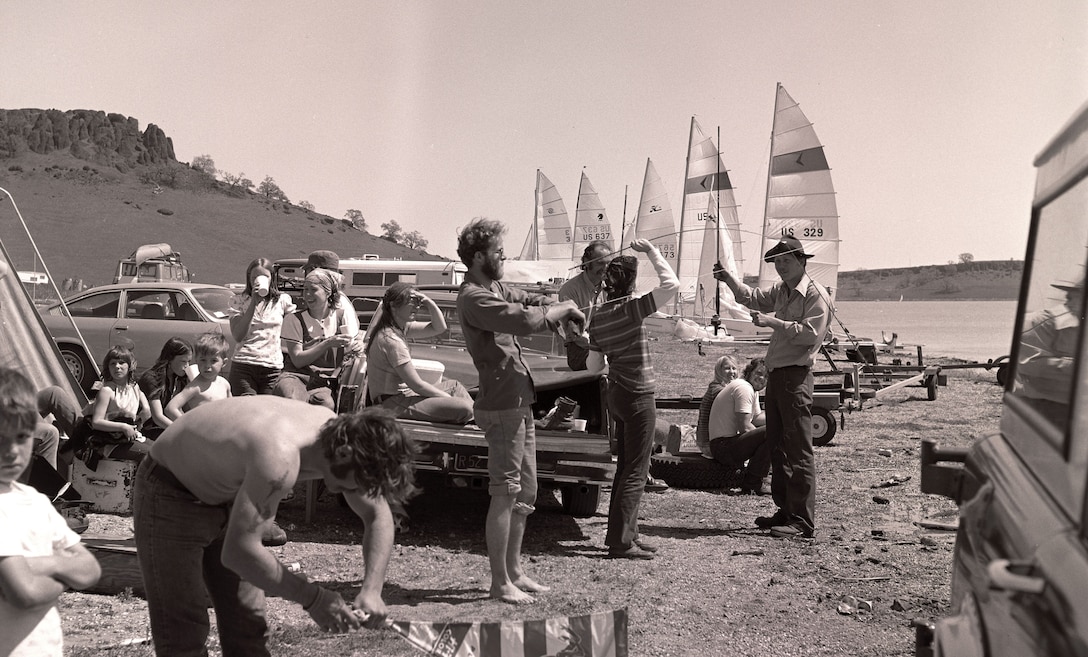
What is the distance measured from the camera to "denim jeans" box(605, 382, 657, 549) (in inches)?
237

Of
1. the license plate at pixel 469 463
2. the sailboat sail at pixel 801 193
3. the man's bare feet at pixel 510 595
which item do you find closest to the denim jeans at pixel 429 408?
the license plate at pixel 469 463

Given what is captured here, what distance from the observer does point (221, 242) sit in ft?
315

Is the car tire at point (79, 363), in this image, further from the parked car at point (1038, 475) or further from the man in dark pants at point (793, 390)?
the parked car at point (1038, 475)

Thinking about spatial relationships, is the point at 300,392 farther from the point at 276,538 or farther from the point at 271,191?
the point at 271,191

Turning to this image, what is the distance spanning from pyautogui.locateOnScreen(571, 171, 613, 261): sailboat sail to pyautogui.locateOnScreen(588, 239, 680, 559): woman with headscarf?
48729mm

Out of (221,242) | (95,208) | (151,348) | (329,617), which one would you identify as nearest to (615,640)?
(329,617)

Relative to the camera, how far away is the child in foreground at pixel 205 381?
674 centimetres

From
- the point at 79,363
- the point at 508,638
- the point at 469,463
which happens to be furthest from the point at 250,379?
the point at 79,363

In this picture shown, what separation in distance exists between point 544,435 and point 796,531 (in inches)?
66.2

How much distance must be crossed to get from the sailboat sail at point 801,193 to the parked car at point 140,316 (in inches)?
987

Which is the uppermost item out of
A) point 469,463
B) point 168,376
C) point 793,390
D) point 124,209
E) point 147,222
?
point 124,209

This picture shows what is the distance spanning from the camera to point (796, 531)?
6582 mm

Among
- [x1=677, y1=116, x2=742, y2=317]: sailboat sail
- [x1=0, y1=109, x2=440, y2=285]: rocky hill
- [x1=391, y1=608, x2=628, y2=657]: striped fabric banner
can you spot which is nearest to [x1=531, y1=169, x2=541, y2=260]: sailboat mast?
[x1=677, y1=116, x2=742, y2=317]: sailboat sail

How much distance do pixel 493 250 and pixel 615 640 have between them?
2202mm
